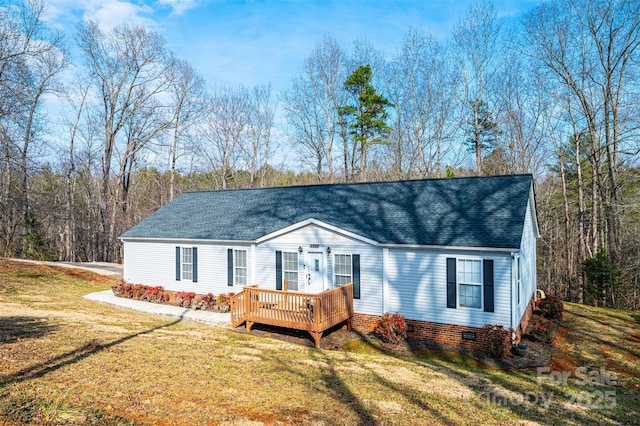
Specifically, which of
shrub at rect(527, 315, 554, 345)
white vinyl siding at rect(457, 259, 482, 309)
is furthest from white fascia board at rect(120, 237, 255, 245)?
shrub at rect(527, 315, 554, 345)

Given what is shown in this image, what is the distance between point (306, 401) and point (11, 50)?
22438mm

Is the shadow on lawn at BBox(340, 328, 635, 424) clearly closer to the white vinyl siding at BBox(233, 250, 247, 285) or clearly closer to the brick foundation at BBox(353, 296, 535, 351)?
the brick foundation at BBox(353, 296, 535, 351)

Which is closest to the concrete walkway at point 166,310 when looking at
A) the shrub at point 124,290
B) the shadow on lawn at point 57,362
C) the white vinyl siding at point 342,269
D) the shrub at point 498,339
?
the shrub at point 124,290

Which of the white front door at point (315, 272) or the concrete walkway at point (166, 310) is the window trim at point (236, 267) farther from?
the white front door at point (315, 272)

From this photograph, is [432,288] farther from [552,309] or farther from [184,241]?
[184,241]

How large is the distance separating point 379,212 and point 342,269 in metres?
2.86

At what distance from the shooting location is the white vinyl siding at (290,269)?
15.4 meters

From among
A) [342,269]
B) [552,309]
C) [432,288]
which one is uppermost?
[342,269]

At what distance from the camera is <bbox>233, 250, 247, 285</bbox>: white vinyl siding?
54.6 ft

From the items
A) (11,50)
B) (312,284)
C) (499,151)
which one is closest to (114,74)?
(11,50)

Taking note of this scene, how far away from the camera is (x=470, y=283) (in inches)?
490

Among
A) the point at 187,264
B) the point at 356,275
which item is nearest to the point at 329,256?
the point at 356,275

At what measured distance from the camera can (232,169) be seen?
137ft

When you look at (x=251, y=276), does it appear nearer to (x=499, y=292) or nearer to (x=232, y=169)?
(x=499, y=292)
